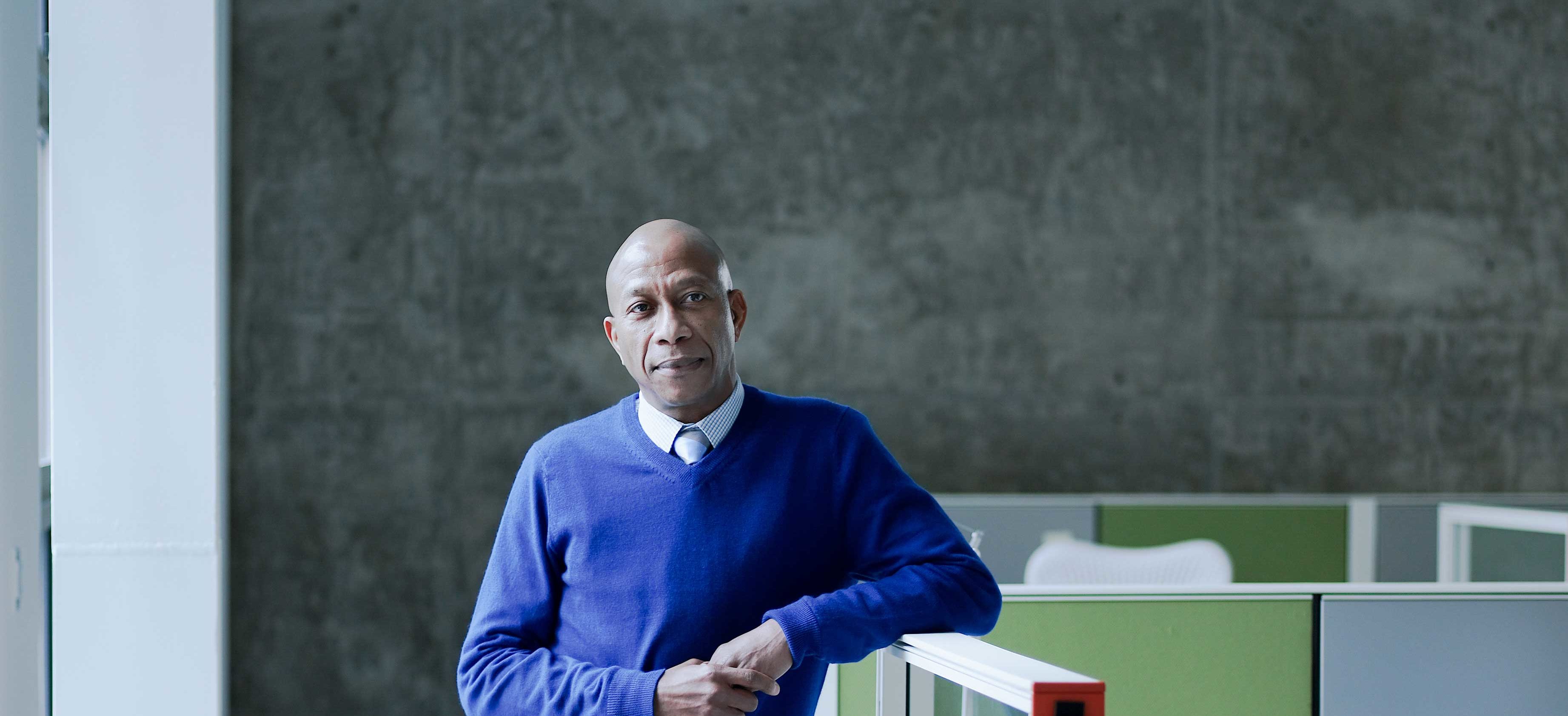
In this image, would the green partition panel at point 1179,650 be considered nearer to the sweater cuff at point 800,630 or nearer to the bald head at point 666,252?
the sweater cuff at point 800,630

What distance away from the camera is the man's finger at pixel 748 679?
1.25 metres

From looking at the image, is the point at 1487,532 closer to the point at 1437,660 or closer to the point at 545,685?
the point at 1437,660

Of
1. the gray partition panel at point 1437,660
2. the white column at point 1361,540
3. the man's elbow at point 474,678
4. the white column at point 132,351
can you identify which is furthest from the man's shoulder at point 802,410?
the white column at point 1361,540

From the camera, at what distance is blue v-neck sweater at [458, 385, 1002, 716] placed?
51.8 inches

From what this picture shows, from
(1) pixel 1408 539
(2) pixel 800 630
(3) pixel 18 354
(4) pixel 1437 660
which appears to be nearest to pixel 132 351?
(3) pixel 18 354

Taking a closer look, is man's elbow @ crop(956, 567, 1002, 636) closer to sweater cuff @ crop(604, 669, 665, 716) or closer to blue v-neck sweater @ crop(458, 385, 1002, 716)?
blue v-neck sweater @ crop(458, 385, 1002, 716)

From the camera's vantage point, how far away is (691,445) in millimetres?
1387

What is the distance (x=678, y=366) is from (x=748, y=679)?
1.14 ft

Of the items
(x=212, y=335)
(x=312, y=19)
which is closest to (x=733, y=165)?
(x=312, y=19)

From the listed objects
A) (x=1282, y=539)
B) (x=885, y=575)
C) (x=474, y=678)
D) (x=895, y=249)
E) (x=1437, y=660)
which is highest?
(x=895, y=249)

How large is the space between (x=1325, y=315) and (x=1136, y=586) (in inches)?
134

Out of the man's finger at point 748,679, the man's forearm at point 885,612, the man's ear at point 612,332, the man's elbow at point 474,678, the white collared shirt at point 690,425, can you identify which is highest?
the man's ear at point 612,332

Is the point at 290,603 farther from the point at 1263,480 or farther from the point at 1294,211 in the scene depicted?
the point at 1294,211

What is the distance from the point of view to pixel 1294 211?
4852 millimetres
